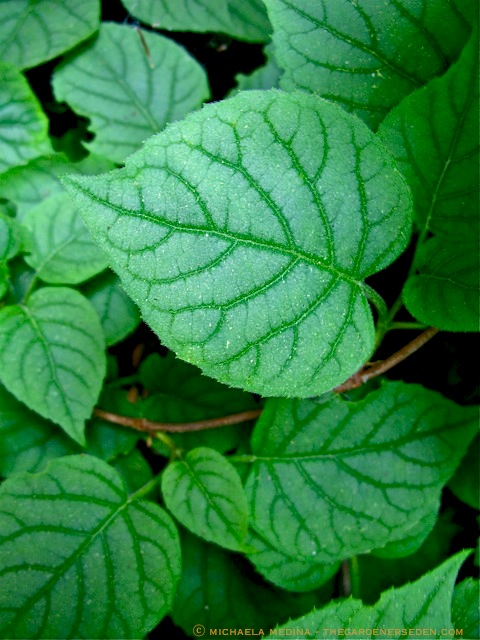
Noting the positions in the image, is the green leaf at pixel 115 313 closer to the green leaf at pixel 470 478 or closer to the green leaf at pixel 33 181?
the green leaf at pixel 33 181

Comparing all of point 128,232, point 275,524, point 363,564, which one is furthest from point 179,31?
point 363,564

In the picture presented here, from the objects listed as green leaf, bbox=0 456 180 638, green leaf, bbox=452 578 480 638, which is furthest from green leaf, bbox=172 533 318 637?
green leaf, bbox=452 578 480 638

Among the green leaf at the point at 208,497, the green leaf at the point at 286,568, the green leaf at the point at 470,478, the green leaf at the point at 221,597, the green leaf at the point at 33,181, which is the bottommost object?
the green leaf at the point at 221,597

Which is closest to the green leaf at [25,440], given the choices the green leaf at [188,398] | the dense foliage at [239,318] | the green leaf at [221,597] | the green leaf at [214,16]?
the dense foliage at [239,318]

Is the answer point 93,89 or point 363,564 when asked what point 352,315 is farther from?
point 93,89

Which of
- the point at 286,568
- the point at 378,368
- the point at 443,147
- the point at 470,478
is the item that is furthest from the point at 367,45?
Answer: the point at 286,568

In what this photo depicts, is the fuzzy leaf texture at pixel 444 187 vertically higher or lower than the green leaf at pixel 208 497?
higher

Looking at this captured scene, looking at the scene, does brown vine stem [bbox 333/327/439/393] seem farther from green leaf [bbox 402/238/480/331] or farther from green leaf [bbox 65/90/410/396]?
green leaf [bbox 65/90/410/396]

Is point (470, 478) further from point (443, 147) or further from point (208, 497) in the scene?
point (443, 147)
